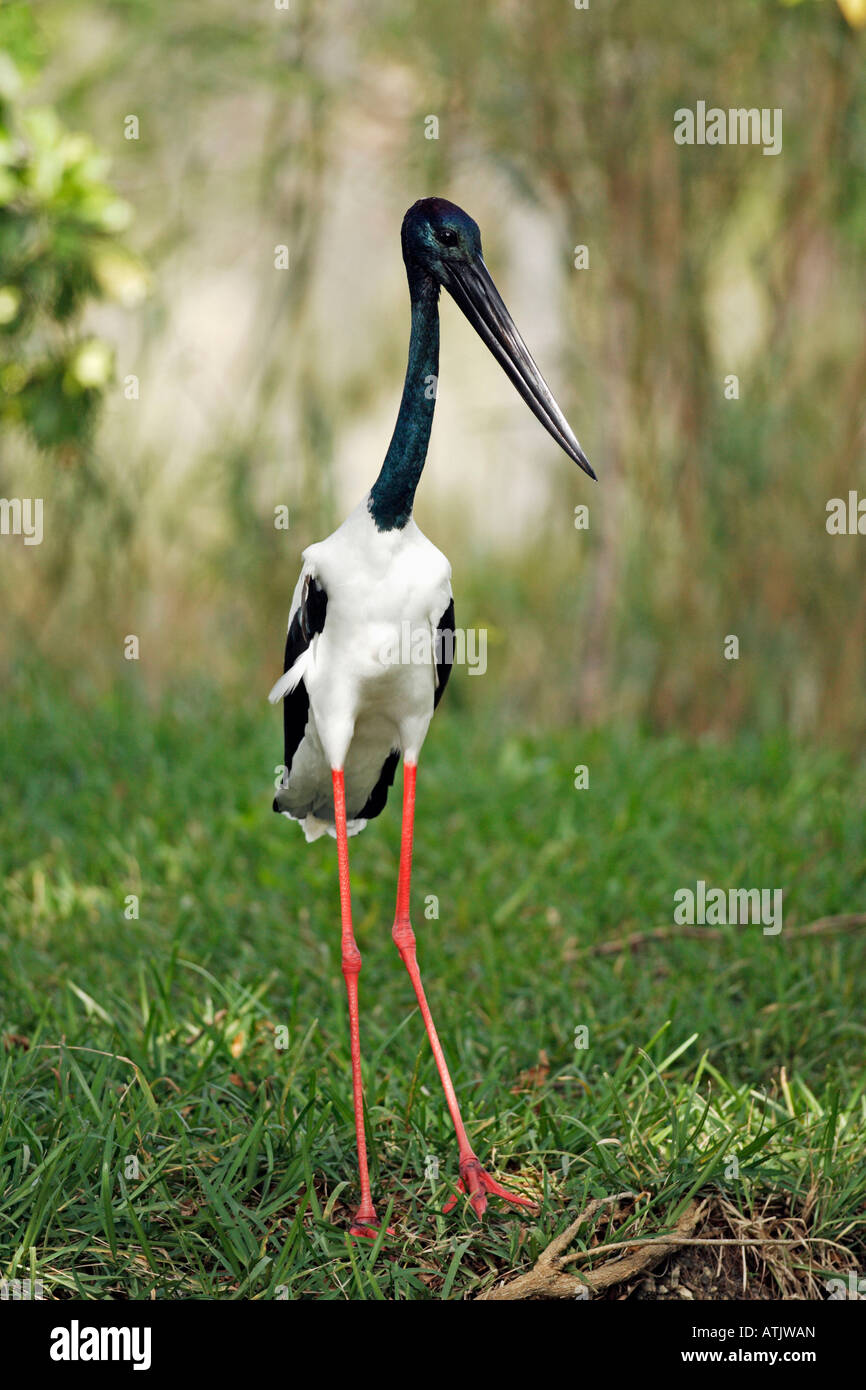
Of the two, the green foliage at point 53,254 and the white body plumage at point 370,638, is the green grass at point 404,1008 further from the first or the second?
the green foliage at point 53,254

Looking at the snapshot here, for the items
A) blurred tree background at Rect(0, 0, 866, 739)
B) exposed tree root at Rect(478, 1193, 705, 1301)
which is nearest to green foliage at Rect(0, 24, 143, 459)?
blurred tree background at Rect(0, 0, 866, 739)

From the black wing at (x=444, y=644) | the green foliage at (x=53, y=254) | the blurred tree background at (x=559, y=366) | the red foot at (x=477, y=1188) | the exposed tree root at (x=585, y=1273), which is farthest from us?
the blurred tree background at (x=559, y=366)

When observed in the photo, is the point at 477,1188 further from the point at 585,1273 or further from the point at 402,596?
the point at 402,596

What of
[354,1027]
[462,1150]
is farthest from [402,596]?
[462,1150]

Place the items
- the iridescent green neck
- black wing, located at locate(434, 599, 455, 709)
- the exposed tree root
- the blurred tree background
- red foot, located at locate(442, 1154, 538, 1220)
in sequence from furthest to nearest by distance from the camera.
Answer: the blurred tree background
black wing, located at locate(434, 599, 455, 709)
red foot, located at locate(442, 1154, 538, 1220)
the iridescent green neck
the exposed tree root

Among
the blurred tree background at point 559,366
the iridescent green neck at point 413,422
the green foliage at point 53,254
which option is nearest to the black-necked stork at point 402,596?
the iridescent green neck at point 413,422

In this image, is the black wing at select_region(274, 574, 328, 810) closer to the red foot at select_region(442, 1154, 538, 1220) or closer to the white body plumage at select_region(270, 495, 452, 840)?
the white body plumage at select_region(270, 495, 452, 840)

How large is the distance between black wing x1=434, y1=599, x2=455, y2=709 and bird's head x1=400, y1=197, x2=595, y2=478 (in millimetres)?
443

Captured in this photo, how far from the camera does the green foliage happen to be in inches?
168

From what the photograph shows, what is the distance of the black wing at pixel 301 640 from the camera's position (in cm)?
289

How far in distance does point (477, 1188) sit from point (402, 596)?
4.03 feet

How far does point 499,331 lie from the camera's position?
107 inches

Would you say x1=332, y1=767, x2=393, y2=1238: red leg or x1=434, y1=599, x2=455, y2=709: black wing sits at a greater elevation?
x1=434, y1=599, x2=455, y2=709: black wing
